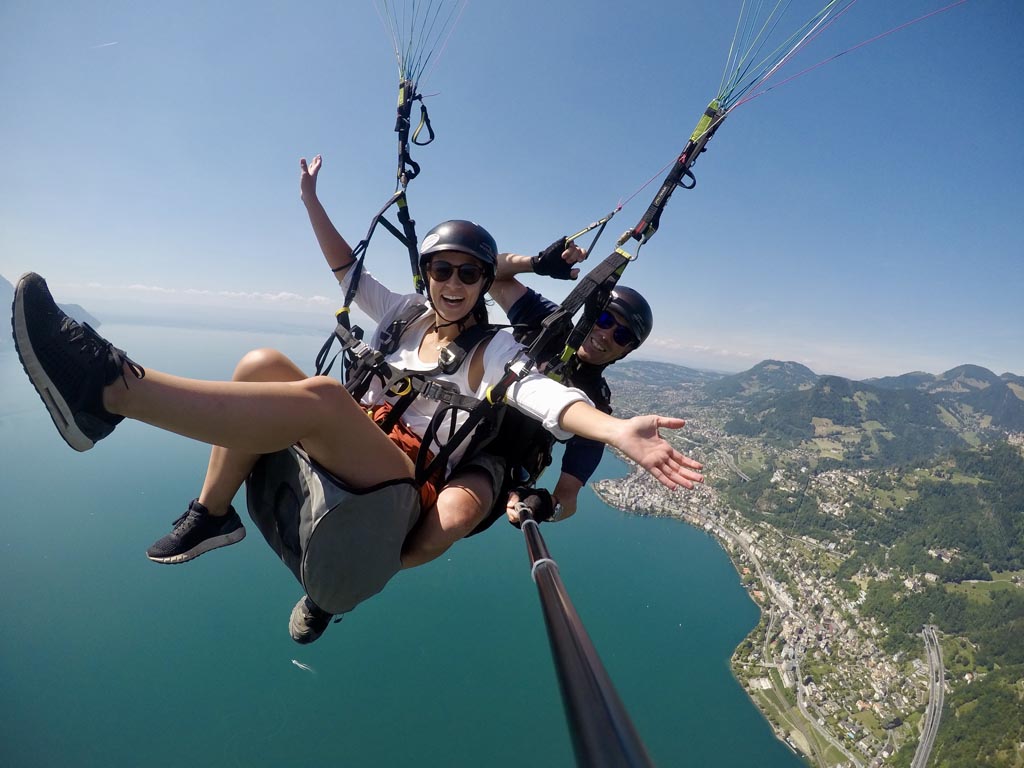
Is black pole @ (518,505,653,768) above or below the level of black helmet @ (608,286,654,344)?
below

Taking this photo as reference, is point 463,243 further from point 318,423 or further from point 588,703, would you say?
point 588,703

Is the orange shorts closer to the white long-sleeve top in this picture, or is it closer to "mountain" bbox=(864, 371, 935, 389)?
the white long-sleeve top

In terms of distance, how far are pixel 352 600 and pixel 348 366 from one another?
1108mm

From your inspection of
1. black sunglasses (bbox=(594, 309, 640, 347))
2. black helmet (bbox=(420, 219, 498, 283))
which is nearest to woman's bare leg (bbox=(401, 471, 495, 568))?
black helmet (bbox=(420, 219, 498, 283))

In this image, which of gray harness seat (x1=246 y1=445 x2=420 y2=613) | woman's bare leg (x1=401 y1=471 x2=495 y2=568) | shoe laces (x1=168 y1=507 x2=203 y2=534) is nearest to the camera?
gray harness seat (x1=246 y1=445 x2=420 y2=613)

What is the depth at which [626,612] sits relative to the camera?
82.9 feet

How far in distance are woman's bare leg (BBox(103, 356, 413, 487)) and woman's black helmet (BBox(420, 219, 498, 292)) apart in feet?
3.45

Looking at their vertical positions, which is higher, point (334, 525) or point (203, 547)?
point (334, 525)

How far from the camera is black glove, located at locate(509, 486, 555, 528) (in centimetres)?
193

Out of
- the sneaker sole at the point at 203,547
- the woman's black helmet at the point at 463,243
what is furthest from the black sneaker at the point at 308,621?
the woman's black helmet at the point at 463,243

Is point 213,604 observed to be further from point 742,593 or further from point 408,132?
point 742,593

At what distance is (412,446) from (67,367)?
1.14 metres

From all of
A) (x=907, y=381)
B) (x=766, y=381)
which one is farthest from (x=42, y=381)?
(x=907, y=381)

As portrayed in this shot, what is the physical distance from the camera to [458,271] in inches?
83.0
